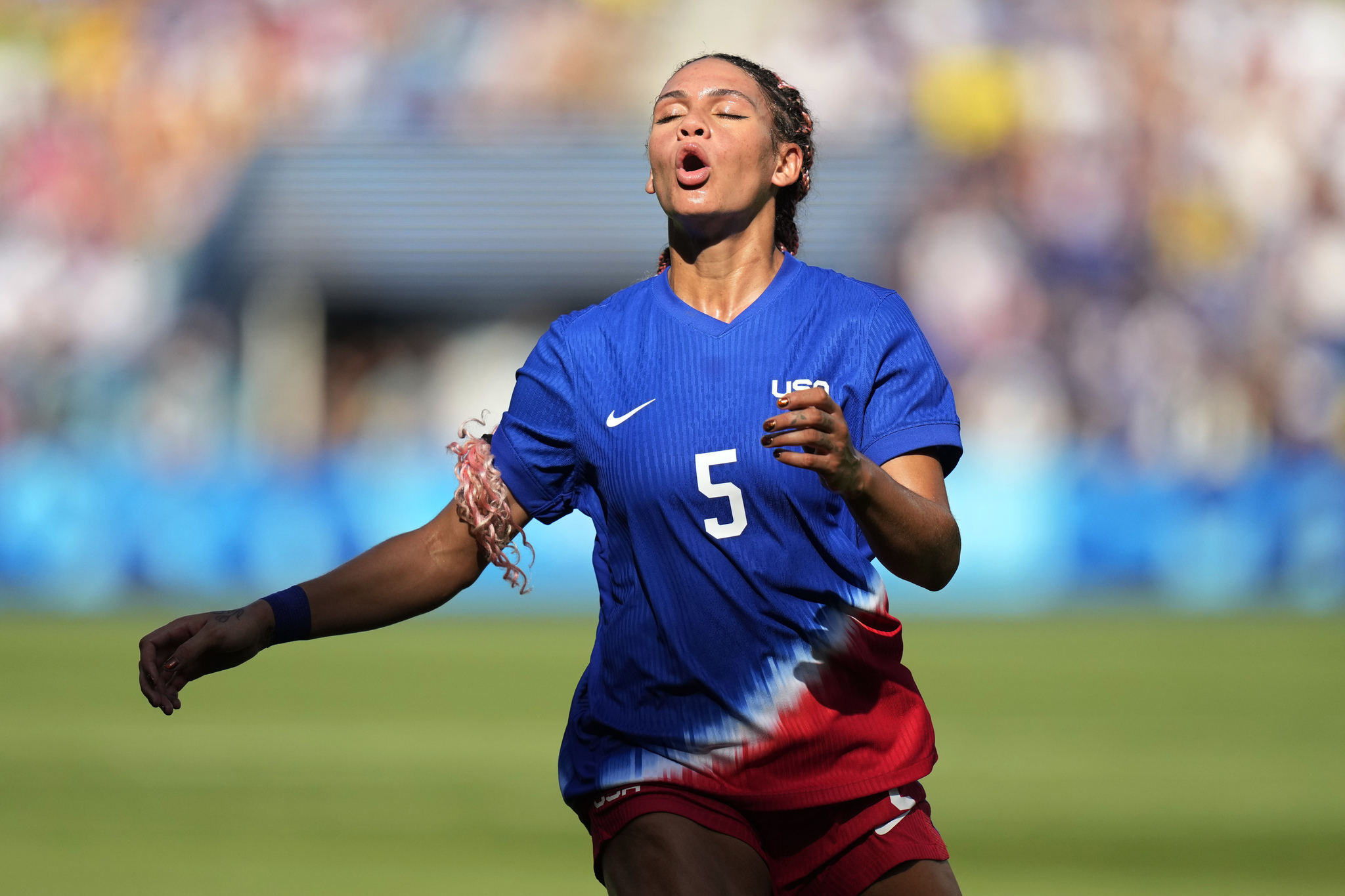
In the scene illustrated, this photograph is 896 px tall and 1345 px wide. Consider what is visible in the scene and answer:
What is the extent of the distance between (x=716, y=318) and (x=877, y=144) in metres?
16.6

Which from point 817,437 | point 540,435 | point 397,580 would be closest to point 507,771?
point 397,580

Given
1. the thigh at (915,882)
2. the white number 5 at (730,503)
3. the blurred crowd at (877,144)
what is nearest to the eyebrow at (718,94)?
the white number 5 at (730,503)

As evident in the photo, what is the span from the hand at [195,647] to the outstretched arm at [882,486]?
983mm

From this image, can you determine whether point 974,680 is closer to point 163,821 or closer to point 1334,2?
Answer: point 163,821

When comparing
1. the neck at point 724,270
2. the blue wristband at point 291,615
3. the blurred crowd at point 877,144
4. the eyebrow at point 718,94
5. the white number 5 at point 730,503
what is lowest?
the blue wristband at point 291,615

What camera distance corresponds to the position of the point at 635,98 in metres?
19.3

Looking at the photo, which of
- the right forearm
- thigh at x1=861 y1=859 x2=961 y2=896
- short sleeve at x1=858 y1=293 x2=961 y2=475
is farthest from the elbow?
the right forearm

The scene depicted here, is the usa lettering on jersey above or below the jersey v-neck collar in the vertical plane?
below

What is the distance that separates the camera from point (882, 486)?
98.0 inches

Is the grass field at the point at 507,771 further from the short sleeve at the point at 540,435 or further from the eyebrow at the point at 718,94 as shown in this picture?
the eyebrow at the point at 718,94

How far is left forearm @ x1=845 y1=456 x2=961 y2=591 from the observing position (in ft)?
8.13

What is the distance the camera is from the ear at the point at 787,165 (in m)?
3.05

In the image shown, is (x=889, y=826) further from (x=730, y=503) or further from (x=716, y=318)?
(x=716, y=318)

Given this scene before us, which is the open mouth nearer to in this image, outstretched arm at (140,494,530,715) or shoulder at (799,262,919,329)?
shoulder at (799,262,919,329)
